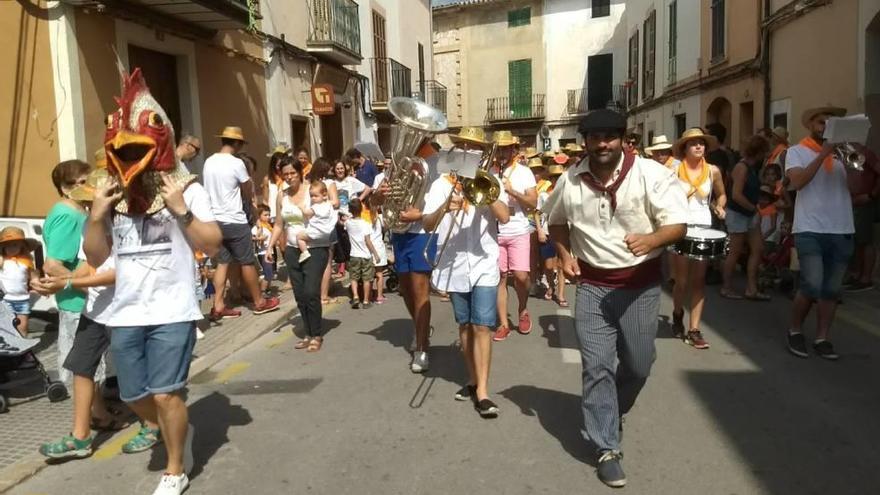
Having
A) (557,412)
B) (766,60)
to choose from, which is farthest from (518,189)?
(766,60)

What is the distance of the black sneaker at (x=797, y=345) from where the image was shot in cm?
559

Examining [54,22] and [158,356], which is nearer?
[158,356]

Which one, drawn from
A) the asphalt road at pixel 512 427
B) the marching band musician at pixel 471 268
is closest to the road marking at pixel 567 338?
the asphalt road at pixel 512 427

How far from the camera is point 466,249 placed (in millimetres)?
4602

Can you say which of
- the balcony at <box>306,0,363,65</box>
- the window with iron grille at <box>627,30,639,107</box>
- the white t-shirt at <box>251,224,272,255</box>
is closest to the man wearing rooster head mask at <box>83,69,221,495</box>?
the white t-shirt at <box>251,224,272,255</box>

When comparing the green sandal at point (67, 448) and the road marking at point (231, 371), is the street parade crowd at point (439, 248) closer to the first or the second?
the green sandal at point (67, 448)

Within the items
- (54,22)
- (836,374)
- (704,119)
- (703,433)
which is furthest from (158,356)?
(704,119)

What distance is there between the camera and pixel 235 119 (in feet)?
38.9

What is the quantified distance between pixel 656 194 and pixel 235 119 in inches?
381

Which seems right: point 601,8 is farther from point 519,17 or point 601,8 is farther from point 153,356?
point 153,356

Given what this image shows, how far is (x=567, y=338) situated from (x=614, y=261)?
9.67 ft

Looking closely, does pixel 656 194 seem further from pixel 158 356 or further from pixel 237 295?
pixel 237 295

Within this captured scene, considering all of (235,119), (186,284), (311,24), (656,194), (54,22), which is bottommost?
(186,284)

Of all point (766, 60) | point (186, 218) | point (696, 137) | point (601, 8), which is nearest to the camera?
point (186, 218)
